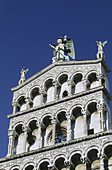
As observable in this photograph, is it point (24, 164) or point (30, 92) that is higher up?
point (30, 92)

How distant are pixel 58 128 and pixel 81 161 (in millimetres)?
3155

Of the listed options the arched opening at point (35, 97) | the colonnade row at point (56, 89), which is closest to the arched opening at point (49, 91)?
the colonnade row at point (56, 89)

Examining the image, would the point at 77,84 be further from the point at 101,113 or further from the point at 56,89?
the point at 101,113

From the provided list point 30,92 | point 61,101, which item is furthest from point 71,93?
point 30,92

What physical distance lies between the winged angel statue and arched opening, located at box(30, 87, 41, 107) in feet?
8.23

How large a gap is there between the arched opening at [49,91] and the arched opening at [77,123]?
2187 millimetres

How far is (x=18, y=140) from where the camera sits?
29703 millimetres

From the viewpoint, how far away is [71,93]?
29703mm

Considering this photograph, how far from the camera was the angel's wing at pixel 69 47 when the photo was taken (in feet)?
109

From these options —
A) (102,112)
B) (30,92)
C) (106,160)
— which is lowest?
(106,160)

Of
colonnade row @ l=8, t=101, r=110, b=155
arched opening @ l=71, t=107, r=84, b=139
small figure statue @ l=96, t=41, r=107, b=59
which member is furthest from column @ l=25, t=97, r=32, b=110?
small figure statue @ l=96, t=41, r=107, b=59

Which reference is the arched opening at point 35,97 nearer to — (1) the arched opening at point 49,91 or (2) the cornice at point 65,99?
(1) the arched opening at point 49,91

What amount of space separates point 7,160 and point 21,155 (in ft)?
2.96

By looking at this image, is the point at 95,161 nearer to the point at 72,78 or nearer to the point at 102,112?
the point at 102,112
